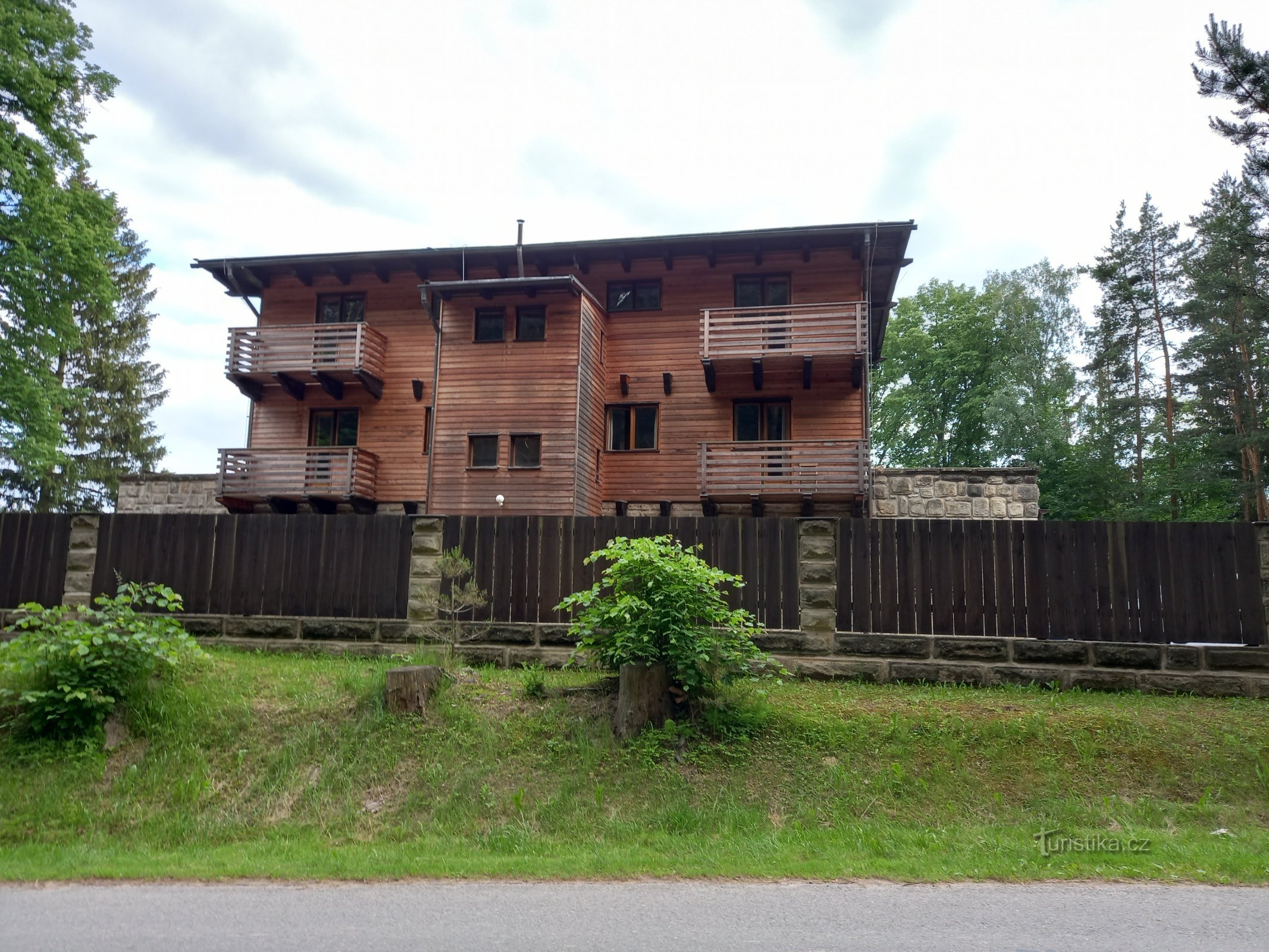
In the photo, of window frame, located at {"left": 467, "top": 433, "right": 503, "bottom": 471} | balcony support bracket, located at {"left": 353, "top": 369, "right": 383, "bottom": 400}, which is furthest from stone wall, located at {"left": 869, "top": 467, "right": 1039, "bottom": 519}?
balcony support bracket, located at {"left": 353, "top": 369, "right": 383, "bottom": 400}

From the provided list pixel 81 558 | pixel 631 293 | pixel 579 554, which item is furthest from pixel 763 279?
pixel 81 558

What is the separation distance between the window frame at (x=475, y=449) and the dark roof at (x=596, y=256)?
16.5ft

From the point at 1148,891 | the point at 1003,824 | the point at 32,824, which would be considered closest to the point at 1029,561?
the point at 1003,824

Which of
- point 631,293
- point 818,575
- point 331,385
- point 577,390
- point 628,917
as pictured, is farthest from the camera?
point 331,385

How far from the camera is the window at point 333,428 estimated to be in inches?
987

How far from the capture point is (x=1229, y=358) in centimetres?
3183

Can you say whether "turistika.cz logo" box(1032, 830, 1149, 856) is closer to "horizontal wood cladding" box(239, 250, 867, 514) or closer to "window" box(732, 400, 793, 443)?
"horizontal wood cladding" box(239, 250, 867, 514)

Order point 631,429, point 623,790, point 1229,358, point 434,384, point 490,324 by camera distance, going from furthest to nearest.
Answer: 1. point 1229,358
2. point 631,429
3. point 490,324
4. point 434,384
5. point 623,790

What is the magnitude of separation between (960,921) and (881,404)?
131 ft

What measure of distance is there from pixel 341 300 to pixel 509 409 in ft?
23.6

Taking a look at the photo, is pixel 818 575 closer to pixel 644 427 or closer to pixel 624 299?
pixel 644 427

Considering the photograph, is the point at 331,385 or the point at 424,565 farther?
the point at 331,385

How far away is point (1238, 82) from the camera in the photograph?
36.1 feet

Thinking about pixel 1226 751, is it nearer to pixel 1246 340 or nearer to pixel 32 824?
pixel 32 824
